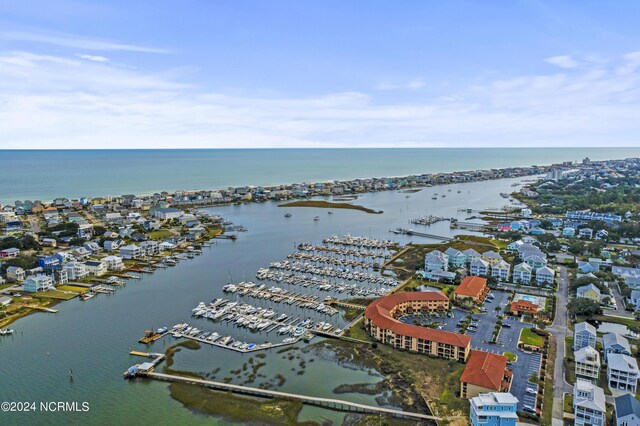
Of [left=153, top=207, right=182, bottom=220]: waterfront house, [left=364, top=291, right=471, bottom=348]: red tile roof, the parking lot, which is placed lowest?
the parking lot

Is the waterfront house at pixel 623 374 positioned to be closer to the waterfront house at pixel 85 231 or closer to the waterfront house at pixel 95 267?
the waterfront house at pixel 95 267

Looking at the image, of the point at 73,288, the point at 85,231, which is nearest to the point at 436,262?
the point at 73,288

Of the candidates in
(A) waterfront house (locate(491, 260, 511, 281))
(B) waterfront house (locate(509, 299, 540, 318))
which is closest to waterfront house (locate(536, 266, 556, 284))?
(A) waterfront house (locate(491, 260, 511, 281))

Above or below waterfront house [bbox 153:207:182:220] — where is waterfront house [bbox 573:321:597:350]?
below

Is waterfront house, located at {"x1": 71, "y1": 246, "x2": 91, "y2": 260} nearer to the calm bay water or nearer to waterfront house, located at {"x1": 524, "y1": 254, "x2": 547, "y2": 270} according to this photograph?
the calm bay water

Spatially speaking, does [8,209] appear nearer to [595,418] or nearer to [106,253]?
[106,253]

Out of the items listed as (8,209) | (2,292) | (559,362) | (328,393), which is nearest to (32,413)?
(328,393)

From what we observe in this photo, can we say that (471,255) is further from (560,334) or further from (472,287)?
(560,334)
